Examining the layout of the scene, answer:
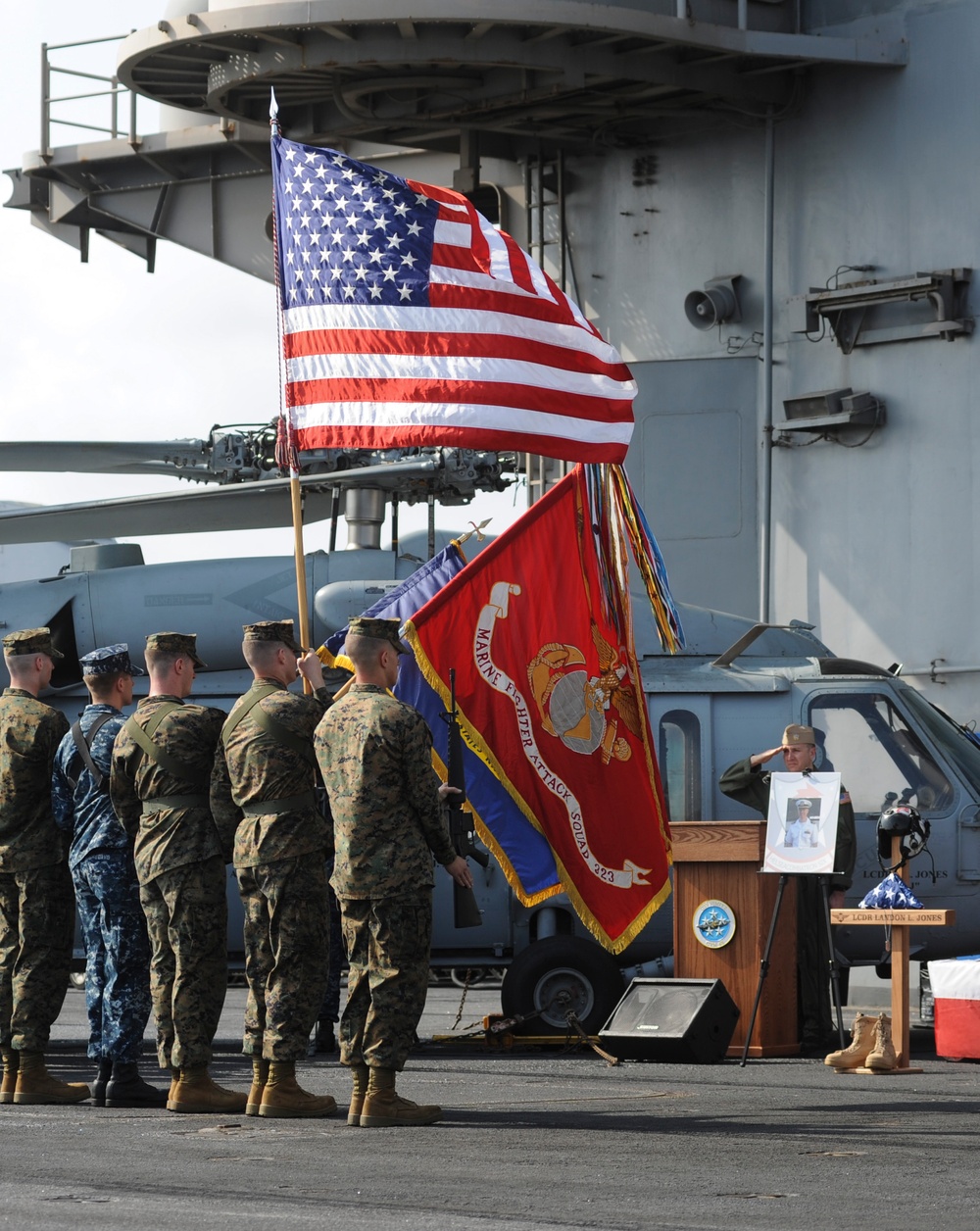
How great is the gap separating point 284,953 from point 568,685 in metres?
2.98

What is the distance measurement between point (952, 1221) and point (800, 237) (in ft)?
43.2

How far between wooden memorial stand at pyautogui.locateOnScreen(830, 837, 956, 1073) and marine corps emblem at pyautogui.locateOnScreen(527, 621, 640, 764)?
4.99 feet

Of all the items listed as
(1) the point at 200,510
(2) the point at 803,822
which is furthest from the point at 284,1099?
(1) the point at 200,510

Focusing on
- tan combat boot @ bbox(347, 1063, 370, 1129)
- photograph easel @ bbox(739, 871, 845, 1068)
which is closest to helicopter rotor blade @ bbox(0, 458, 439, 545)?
photograph easel @ bbox(739, 871, 845, 1068)

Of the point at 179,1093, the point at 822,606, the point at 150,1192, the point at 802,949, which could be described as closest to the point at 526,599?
the point at 802,949

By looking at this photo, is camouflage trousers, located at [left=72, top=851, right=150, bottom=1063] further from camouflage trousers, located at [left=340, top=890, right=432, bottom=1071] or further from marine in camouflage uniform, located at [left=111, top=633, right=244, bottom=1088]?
camouflage trousers, located at [left=340, top=890, right=432, bottom=1071]

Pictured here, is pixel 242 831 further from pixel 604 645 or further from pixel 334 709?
pixel 604 645

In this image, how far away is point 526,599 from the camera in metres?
10.2

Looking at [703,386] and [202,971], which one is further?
[703,386]

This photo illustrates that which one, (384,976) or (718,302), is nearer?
(384,976)

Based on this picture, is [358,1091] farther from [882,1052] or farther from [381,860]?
[882,1052]

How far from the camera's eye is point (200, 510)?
13.4 meters

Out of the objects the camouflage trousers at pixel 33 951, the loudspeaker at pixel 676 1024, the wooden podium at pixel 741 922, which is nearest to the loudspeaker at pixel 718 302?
the wooden podium at pixel 741 922

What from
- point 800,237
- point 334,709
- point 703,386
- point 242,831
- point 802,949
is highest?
point 800,237
